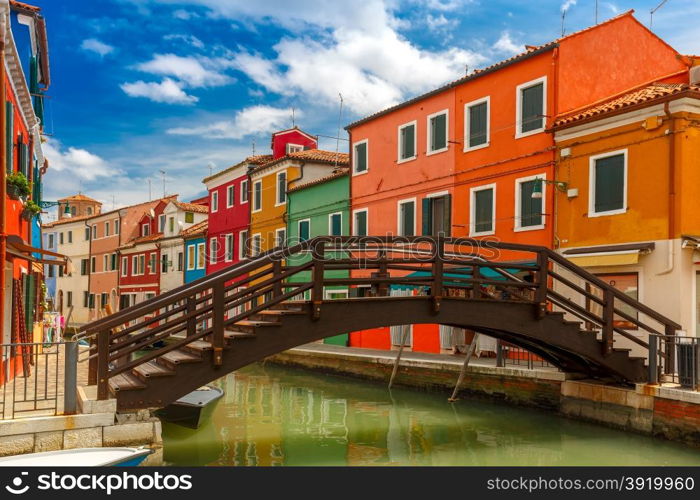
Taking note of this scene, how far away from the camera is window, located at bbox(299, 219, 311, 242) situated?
28.1 metres

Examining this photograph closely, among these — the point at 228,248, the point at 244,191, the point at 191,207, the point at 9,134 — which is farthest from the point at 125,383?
the point at 191,207

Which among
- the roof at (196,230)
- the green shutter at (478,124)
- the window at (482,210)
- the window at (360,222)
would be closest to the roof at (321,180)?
the window at (360,222)

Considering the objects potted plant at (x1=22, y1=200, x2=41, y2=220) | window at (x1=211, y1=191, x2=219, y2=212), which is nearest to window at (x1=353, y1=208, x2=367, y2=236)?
potted plant at (x1=22, y1=200, x2=41, y2=220)

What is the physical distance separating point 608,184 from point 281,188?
57.4ft

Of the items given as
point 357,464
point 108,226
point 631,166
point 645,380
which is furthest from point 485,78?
point 108,226

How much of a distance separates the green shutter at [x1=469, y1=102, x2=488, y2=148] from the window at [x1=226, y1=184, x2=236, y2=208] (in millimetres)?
17819

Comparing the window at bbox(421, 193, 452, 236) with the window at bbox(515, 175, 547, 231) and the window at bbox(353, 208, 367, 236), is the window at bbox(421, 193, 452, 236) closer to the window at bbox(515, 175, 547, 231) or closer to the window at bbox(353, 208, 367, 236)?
the window at bbox(515, 175, 547, 231)

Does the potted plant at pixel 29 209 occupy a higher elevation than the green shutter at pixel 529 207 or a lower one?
lower

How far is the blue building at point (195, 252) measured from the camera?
37.3m

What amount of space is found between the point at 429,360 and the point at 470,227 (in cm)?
406

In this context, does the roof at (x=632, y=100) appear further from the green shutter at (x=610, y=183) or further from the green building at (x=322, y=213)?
the green building at (x=322, y=213)

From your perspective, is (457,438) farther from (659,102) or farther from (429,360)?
(659,102)

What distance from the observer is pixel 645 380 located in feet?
41.0
